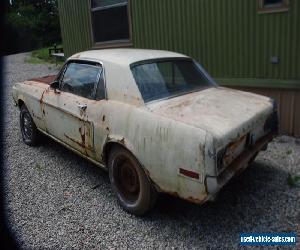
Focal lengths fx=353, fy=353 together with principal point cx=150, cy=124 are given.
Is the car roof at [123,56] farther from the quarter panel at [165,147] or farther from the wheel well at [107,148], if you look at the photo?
the wheel well at [107,148]

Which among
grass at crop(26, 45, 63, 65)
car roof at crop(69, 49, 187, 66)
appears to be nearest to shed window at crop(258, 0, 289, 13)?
car roof at crop(69, 49, 187, 66)

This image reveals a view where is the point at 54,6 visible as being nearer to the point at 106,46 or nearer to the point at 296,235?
the point at 106,46

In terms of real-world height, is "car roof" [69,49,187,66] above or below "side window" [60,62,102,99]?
above

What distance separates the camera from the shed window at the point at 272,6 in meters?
5.55

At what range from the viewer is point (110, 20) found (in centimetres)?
875

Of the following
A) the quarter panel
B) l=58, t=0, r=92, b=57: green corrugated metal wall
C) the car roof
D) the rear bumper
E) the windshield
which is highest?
l=58, t=0, r=92, b=57: green corrugated metal wall

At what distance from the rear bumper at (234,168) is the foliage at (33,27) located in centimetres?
2707

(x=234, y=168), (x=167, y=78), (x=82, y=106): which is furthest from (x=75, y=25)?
(x=234, y=168)

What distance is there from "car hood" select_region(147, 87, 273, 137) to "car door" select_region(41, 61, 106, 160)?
2.85 feet

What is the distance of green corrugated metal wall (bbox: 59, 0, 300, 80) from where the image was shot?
18.6 ft

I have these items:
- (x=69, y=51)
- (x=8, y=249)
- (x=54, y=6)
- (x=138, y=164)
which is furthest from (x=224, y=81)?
(x=54, y=6)

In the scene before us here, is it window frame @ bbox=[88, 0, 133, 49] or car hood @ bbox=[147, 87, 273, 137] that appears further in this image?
window frame @ bbox=[88, 0, 133, 49]

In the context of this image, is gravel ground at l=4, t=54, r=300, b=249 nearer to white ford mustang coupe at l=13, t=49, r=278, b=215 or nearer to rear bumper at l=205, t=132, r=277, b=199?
white ford mustang coupe at l=13, t=49, r=278, b=215

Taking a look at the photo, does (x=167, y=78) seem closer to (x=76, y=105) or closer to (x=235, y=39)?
(x=76, y=105)
